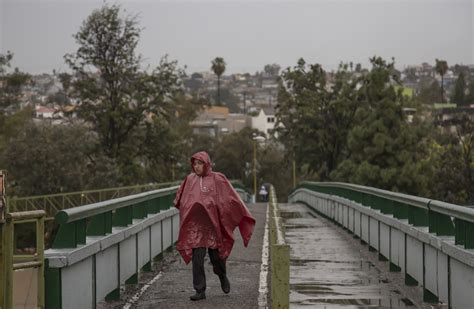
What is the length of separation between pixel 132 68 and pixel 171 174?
20.0 metres

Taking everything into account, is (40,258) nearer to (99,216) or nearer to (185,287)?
(99,216)

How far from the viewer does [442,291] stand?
33.6 ft

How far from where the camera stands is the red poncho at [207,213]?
11492 mm

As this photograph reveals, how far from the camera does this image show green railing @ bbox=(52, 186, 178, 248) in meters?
8.78

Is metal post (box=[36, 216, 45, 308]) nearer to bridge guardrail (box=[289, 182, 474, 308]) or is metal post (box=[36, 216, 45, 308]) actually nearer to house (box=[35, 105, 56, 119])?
bridge guardrail (box=[289, 182, 474, 308])

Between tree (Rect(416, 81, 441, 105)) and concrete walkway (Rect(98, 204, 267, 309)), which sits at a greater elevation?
tree (Rect(416, 81, 441, 105))

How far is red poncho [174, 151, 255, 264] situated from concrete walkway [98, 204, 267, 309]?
61 cm

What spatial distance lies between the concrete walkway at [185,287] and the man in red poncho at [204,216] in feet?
1.26

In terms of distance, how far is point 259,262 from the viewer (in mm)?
16312

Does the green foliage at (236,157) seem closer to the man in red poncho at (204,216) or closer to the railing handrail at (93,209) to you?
the railing handrail at (93,209)

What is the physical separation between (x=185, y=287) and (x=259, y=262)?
10.7 feet

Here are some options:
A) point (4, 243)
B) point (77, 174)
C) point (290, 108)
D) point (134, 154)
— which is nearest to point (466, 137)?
point (290, 108)

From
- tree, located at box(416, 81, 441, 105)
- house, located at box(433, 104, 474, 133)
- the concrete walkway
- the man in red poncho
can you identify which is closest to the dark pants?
the man in red poncho

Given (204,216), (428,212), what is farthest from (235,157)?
(428,212)
